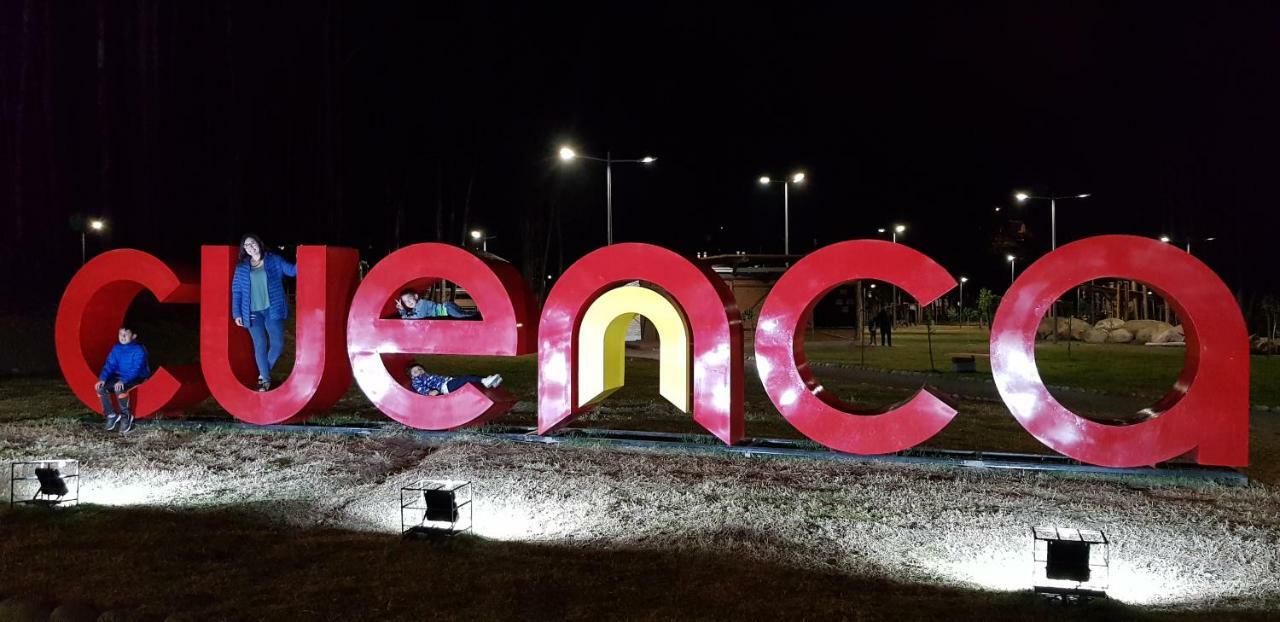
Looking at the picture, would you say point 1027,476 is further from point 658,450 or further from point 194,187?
point 194,187

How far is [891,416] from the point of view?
9992 mm

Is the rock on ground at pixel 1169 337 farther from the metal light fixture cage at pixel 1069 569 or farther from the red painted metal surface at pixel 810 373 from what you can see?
the metal light fixture cage at pixel 1069 569

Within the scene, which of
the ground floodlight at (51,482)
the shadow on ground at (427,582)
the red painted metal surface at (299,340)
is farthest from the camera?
the red painted metal surface at (299,340)

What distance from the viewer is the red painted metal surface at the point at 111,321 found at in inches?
492

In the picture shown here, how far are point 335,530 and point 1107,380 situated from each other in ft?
65.9

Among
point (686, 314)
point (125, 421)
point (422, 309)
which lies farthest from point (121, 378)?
point (686, 314)

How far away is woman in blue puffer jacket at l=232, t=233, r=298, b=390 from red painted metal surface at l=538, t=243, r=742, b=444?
13.8 feet

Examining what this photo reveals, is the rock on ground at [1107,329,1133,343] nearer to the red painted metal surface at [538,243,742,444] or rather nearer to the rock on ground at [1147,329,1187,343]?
the rock on ground at [1147,329,1187,343]

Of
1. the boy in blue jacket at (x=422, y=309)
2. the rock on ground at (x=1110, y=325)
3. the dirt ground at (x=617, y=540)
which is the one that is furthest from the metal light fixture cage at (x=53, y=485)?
the rock on ground at (x=1110, y=325)

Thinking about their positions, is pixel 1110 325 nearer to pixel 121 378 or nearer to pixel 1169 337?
pixel 1169 337

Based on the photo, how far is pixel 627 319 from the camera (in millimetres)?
12203

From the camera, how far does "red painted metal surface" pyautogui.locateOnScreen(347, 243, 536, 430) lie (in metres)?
11.3

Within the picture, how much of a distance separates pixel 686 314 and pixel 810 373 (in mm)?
1791

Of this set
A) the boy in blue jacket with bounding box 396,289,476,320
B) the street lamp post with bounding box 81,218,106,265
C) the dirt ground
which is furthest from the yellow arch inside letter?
the street lamp post with bounding box 81,218,106,265
